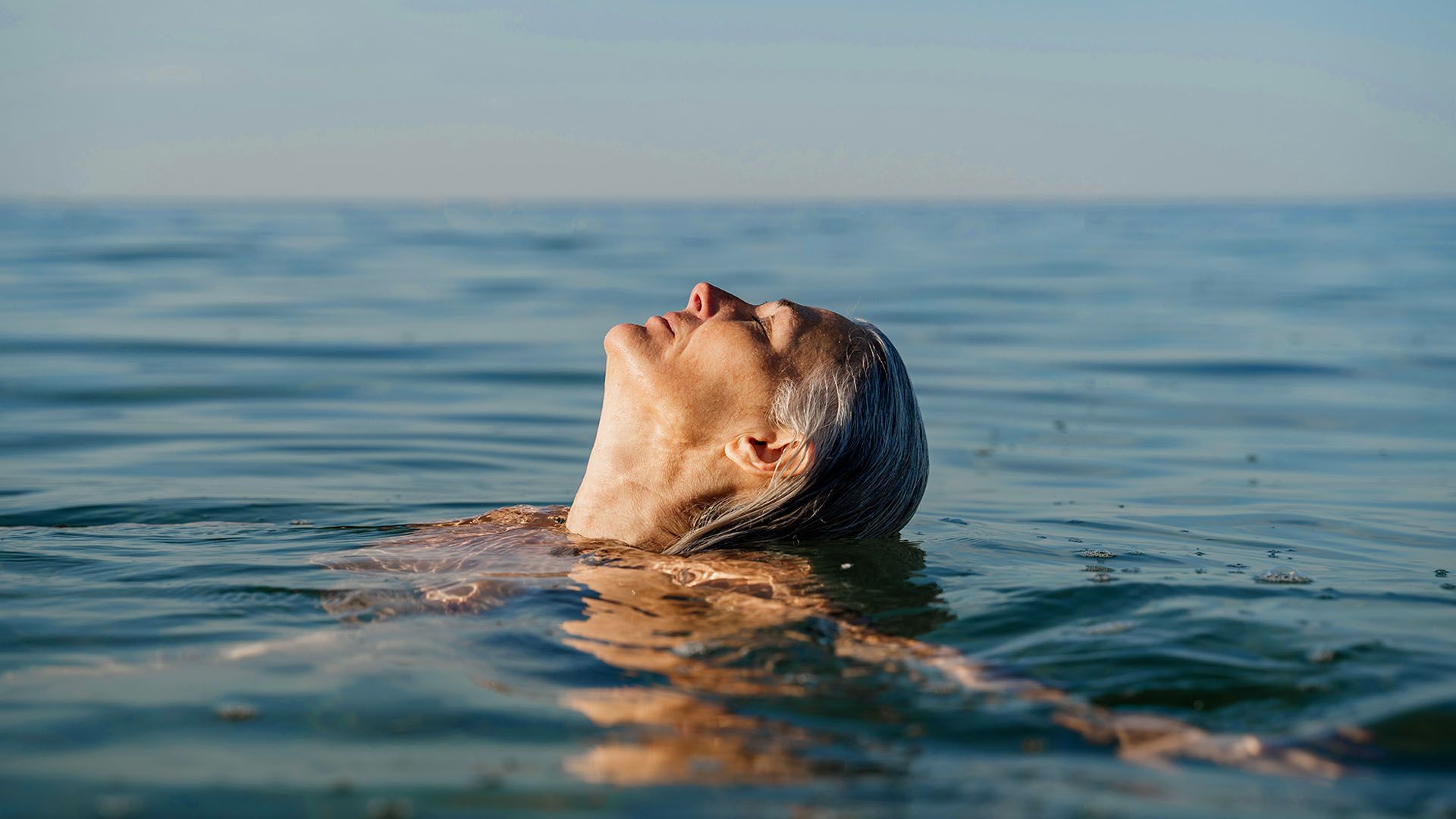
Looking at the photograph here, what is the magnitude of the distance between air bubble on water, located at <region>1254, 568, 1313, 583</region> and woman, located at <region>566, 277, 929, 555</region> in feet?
4.84

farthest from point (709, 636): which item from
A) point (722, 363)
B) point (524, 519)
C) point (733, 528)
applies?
point (524, 519)

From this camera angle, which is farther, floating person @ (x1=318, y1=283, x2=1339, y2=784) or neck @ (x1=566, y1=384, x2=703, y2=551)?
neck @ (x1=566, y1=384, x2=703, y2=551)

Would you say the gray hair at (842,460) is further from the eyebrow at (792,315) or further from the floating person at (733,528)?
the eyebrow at (792,315)

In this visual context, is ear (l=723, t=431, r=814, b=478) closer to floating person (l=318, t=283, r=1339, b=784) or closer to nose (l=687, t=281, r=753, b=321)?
floating person (l=318, t=283, r=1339, b=784)

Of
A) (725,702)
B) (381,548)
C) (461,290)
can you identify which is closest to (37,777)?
(725,702)

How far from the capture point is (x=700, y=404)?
438 centimetres

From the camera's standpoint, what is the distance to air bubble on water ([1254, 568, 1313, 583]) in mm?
4879

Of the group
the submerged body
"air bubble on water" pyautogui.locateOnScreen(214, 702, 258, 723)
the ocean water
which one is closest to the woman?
the submerged body

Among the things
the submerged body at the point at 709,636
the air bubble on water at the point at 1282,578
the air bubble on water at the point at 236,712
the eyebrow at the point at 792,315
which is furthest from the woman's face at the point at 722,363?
the air bubble on water at the point at 1282,578

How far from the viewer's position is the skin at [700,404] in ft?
14.3

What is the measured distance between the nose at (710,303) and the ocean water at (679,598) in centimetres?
96

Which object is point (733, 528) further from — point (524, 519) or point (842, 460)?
point (524, 519)

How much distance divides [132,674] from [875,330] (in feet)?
8.82

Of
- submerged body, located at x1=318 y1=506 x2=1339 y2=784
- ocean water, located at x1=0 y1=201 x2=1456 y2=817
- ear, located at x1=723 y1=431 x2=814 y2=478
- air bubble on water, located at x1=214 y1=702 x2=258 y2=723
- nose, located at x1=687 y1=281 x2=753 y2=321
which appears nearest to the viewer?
ocean water, located at x1=0 y1=201 x2=1456 y2=817
